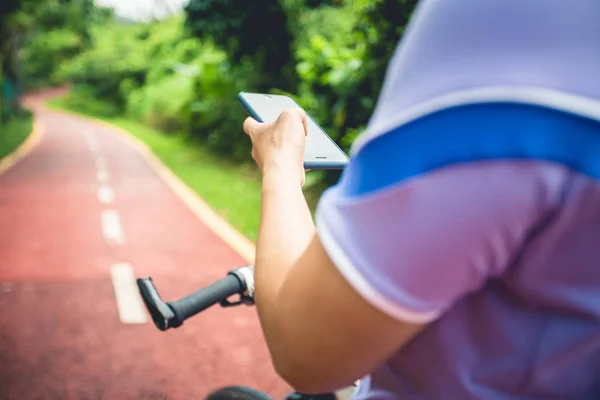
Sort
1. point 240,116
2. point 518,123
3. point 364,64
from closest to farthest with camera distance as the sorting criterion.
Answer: point 518,123, point 364,64, point 240,116

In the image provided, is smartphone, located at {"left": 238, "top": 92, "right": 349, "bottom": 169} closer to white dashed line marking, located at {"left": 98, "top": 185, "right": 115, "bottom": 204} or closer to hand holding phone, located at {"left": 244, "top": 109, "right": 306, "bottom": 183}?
hand holding phone, located at {"left": 244, "top": 109, "right": 306, "bottom": 183}

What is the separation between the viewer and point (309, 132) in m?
0.84

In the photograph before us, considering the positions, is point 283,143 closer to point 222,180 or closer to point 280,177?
point 280,177

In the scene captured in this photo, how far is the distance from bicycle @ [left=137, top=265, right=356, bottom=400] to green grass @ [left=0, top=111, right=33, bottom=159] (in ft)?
40.3

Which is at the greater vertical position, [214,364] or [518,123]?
[518,123]

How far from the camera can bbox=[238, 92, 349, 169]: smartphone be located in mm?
800

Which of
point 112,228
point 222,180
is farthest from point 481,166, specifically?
point 222,180

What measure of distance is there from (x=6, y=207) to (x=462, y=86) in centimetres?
746

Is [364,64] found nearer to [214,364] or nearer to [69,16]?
[214,364]

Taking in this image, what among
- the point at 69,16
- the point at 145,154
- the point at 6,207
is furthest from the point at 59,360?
the point at 69,16

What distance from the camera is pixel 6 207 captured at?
6742 mm

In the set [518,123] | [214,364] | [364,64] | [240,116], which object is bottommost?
[240,116]

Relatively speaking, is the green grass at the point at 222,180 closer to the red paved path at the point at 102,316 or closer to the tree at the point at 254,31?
the red paved path at the point at 102,316

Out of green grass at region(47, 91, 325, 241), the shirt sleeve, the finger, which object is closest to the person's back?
the shirt sleeve
